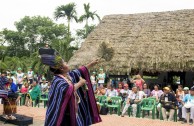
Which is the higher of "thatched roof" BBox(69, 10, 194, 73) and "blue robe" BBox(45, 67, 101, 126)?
"thatched roof" BBox(69, 10, 194, 73)

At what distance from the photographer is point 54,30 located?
41.2 m

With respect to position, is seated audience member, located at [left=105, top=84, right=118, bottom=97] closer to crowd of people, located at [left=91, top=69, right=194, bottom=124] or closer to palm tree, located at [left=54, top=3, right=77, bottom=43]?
crowd of people, located at [left=91, top=69, right=194, bottom=124]

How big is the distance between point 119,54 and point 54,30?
24.5 metres

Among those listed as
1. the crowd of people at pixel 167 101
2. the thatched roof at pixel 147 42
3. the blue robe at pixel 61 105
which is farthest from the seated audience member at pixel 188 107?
the blue robe at pixel 61 105

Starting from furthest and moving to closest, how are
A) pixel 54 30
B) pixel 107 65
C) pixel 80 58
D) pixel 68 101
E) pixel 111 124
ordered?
pixel 54 30, pixel 80 58, pixel 107 65, pixel 111 124, pixel 68 101

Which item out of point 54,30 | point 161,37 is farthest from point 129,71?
point 54,30

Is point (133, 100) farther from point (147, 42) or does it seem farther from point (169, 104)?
point (147, 42)

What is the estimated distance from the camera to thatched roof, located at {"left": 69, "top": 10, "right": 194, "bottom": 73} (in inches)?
642

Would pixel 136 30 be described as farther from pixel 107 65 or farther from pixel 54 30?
pixel 54 30

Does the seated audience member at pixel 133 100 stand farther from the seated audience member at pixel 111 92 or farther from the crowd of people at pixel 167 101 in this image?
the seated audience member at pixel 111 92

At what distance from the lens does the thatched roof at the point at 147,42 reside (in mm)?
16297

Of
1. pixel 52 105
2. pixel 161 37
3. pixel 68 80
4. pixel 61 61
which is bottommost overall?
pixel 52 105

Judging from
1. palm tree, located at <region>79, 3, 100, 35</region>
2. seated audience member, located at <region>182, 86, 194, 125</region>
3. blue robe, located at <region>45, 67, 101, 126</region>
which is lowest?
seated audience member, located at <region>182, 86, 194, 125</region>

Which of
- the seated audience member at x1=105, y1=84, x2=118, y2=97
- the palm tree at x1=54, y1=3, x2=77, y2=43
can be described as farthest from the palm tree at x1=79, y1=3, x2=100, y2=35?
the seated audience member at x1=105, y1=84, x2=118, y2=97
